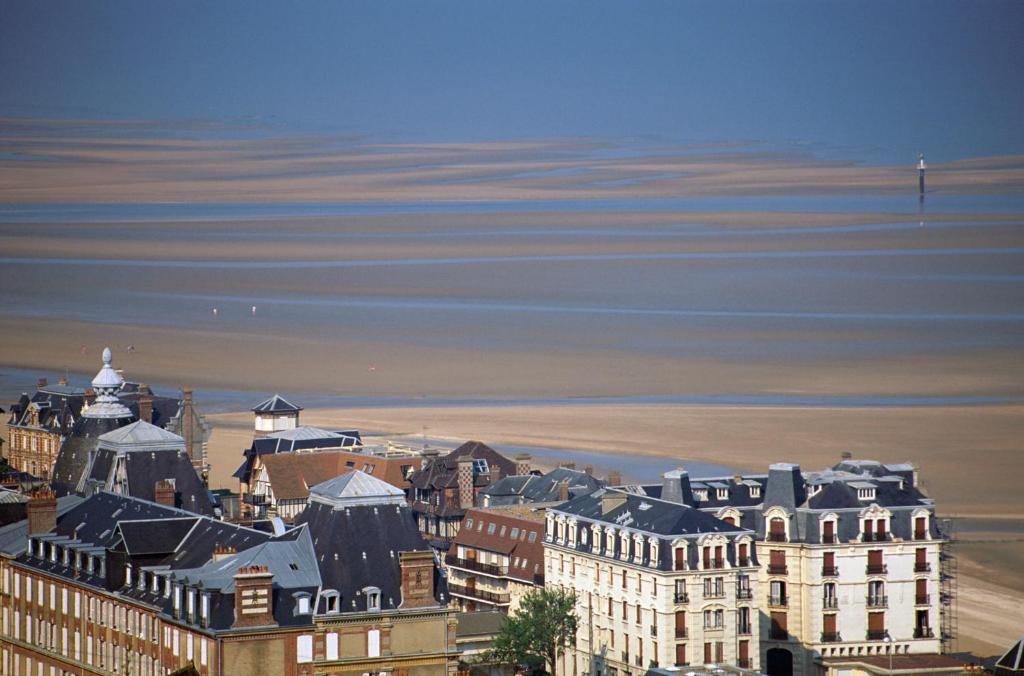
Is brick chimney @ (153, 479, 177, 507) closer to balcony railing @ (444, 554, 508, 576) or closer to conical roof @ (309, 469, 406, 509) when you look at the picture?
balcony railing @ (444, 554, 508, 576)

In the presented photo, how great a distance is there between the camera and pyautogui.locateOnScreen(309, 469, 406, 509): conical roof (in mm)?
67438

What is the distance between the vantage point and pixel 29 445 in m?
116

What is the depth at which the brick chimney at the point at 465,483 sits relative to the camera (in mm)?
100062

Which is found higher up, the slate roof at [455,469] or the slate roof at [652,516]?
the slate roof at [455,469]

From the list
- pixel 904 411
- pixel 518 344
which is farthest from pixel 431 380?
pixel 904 411

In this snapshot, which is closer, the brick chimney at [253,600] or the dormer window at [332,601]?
the brick chimney at [253,600]

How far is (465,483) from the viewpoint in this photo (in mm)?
100812

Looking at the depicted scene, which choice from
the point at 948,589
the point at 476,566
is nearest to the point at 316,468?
the point at 476,566

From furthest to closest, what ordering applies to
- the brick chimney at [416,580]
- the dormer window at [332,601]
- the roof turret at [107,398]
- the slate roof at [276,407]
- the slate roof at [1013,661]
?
1. the slate roof at [276,407]
2. the roof turret at [107,398]
3. the slate roof at [1013,661]
4. the brick chimney at [416,580]
5. the dormer window at [332,601]

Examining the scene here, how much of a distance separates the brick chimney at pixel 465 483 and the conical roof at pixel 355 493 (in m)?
31.2

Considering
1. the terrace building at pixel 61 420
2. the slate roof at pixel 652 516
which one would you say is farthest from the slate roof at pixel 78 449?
the slate roof at pixel 652 516

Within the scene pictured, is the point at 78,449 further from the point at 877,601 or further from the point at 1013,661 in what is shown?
the point at 1013,661

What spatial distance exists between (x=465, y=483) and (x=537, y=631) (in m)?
26.1

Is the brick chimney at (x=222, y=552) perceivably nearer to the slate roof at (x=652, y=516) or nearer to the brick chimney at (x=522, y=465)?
the slate roof at (x=652, y=516)
